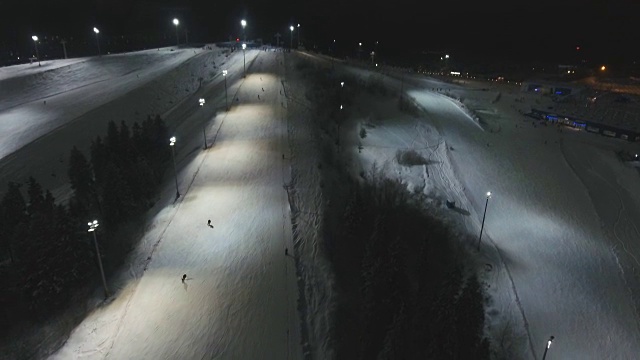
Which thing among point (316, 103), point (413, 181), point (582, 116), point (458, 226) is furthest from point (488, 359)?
point (582, 116)

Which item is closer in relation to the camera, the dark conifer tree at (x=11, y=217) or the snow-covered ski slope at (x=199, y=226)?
the snow-covered ski slope at (x=199, y=226)

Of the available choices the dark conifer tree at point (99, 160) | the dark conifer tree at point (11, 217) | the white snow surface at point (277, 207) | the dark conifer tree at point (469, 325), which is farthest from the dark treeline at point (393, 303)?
the dark conifer tree at point (99, 160)

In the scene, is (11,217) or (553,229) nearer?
(11,217)

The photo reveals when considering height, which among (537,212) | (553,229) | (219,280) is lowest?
(553,229)

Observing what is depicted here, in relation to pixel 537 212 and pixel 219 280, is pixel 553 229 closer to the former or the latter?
pixel 537 212

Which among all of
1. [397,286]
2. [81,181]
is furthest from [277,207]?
[81,181]

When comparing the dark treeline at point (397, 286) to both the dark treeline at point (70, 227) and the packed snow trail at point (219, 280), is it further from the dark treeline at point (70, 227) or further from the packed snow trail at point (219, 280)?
the dark treeline at point (70, 227)

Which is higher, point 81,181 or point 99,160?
point 99,160
